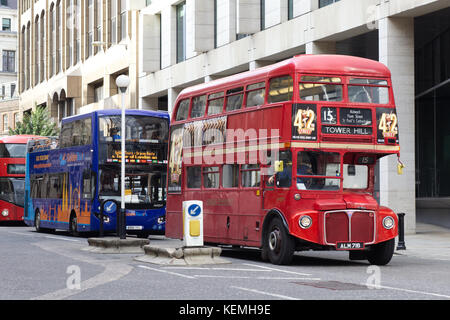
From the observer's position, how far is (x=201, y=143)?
21.4 meters

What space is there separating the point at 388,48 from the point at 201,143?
426 inches

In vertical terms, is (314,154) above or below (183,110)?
below

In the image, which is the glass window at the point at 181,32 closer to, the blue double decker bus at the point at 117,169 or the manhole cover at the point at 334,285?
the blue double decker bus at the point at 117,169

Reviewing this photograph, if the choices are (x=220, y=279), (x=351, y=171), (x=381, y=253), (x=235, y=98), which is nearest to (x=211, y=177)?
(x=235, y=98)

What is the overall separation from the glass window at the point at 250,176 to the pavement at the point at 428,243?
4.79 m

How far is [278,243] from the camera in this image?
1808 cm

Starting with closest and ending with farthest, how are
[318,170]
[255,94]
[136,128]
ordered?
[318,170], [255,94], [136,128]

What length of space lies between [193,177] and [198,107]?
1672 mm

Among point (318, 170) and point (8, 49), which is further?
point (8, 49)

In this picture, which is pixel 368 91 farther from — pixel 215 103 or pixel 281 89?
pixel 215 103

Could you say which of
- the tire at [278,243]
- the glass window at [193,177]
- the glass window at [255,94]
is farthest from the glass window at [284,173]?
the glass window at [193,177]
